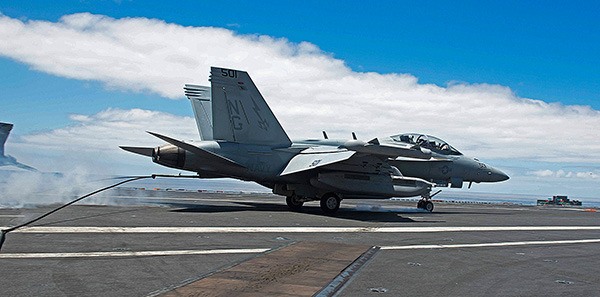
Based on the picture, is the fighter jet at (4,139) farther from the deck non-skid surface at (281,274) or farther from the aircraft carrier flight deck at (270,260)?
the deck non-skid surface at (281,274)

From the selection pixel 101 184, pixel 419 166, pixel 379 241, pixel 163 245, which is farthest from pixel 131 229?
pixel 419 166

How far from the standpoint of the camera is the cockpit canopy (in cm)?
2334

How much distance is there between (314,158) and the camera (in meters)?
20.4

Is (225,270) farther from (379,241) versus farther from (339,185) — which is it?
(339,185)

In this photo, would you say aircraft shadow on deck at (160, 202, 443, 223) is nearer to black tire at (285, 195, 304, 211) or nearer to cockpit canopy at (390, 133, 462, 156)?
black tire at (285, 195, 304, 211)

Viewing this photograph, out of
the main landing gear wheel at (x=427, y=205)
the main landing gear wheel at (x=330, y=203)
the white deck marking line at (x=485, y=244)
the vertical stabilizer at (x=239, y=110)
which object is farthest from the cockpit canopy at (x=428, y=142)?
the white deck marking line at (x=485, y=244)

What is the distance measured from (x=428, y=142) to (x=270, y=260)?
1685 cm

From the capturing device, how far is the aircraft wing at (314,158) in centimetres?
1927

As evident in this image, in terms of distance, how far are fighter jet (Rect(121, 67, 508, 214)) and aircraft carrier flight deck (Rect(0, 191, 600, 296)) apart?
4.13 m

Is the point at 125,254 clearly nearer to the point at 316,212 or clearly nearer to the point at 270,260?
the point at 270,260

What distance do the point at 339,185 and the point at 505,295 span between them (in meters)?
13.3

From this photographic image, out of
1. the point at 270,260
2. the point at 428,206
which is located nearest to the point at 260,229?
the point at 270,260

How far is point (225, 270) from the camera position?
786cm

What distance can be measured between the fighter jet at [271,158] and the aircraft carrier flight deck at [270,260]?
413 cm
